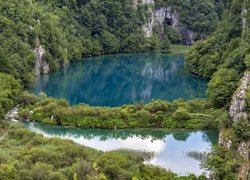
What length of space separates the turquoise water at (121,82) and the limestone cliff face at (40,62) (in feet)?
4.76

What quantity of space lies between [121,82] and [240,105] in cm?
3671

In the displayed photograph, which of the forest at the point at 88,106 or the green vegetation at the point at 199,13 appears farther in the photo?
the green vegetation at the point at 199,13

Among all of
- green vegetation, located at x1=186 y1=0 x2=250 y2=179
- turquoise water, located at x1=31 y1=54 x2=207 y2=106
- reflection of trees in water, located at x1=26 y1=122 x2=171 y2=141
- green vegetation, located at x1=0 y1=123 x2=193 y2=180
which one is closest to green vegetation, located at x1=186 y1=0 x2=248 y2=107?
green vegetation, located at x1=186 y1=0 x2=250 y2=179

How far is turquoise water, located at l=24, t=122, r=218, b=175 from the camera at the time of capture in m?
39.5

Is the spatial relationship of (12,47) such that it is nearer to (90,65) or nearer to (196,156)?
(90,65)

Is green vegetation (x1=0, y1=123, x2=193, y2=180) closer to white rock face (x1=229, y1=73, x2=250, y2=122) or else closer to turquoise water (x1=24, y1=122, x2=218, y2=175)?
turquoise water (x1=24, y1=122, x2=218, y2=175)

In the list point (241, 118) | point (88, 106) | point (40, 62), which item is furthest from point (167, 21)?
point (241, 118)

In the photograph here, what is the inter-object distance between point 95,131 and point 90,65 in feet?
150

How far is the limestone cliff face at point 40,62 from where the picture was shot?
77300 millimetres

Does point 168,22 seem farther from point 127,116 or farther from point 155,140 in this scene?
point 155,140

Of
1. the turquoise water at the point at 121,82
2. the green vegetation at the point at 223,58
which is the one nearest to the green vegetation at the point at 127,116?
the green vegetation at the point at 223,58

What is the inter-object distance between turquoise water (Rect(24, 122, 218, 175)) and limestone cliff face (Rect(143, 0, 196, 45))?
8134 centimetres

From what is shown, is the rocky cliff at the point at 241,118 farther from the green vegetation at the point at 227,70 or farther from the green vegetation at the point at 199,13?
the green vegetation at the point at 199,13

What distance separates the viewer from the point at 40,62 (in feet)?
258
